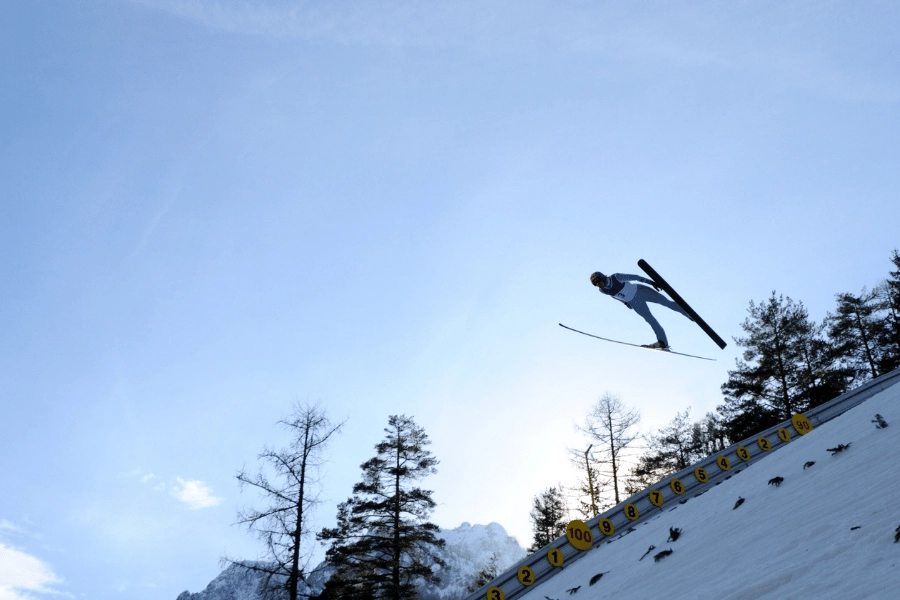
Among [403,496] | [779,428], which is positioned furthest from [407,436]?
[779,428]

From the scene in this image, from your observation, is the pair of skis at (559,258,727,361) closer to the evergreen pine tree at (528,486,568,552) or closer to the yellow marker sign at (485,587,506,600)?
the yellow marker sign at (485,587,506,600)

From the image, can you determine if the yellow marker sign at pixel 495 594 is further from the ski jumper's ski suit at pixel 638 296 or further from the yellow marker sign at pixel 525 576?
the ski jumper's ski suit at pixel 638 296

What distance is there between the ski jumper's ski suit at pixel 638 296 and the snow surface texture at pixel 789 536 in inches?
153

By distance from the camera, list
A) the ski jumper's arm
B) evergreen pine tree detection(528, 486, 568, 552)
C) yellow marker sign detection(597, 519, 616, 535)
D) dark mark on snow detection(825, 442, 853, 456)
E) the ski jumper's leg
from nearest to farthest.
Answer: dark mark on snow detection(825, 442, 853, 456), the ski jumper's arm, the ski jumper's leg, yellow marker sign detection(597, 519, 616, 535), evergreen pine tree detection(528, 486, 568, 552)

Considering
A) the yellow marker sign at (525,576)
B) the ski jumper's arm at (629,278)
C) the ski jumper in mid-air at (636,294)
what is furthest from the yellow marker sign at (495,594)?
the ski jumper's arm at (629,278)

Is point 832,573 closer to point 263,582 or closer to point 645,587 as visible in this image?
point 645,587

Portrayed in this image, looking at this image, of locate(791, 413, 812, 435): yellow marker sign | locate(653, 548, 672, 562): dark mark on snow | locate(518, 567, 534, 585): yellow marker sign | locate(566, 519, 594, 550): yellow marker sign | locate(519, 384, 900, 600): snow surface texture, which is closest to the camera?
locate(519, 384, 900, 600): snow surface texture

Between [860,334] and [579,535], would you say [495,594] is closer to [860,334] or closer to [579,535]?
[579,535]

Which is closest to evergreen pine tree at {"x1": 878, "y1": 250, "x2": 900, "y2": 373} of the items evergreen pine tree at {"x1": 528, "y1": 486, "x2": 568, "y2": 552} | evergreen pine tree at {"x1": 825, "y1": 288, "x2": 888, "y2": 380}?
evergreen pine tree at {"x1": 825, "y1": 288, "x2": 888, "y2": 380}

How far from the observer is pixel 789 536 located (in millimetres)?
6785

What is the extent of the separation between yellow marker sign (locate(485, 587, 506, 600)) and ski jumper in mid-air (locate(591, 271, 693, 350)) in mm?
7281

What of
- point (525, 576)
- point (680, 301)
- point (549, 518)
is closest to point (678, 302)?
point (680, 301)

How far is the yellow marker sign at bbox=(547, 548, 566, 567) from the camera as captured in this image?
15352mm

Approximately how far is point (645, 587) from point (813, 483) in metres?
3.19
